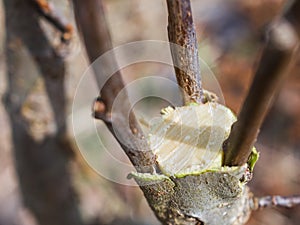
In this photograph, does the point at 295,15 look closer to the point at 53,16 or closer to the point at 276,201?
the point at 276,201

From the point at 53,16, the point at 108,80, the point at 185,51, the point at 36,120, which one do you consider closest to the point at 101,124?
the point at 36,120

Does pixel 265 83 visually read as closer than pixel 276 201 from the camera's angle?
Yes

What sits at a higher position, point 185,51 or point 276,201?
point 185,51

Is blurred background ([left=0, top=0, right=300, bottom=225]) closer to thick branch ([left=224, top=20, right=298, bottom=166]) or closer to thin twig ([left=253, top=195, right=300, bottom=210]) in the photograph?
thick branch ([left=224, top=20, right=298, bottom=166])

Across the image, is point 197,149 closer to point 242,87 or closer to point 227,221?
point 227,221

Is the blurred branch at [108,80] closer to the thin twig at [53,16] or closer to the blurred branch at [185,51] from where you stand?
the blurred branch at [185,51]

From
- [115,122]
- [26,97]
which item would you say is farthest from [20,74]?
[115,122]
